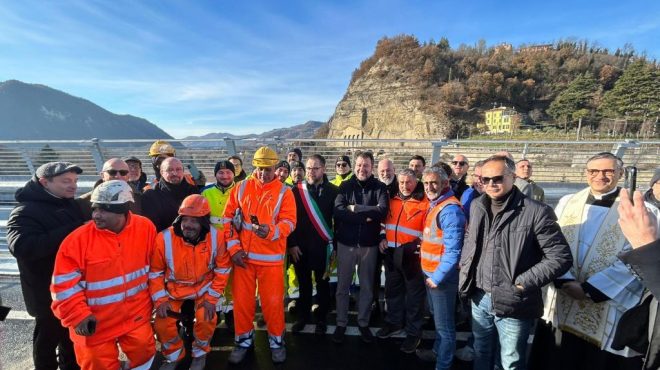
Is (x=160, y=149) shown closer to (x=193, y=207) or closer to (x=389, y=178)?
(x=193, y=207)

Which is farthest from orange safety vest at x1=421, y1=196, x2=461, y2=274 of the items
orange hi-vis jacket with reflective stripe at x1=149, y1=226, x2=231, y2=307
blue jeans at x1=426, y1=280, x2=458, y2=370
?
orange hi-vis jacket with reflective stripe at x1=149, y1=226, x2=231, y2=307

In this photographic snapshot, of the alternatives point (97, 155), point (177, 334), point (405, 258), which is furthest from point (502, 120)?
point (177, 334)

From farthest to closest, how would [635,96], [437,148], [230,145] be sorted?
[635,96] < [230,145] < [437,148]

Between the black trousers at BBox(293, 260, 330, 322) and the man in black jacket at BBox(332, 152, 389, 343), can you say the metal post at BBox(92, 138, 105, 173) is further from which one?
the man in black jacket at BBox(332, 152, 389, 343)

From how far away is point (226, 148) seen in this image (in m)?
5.94

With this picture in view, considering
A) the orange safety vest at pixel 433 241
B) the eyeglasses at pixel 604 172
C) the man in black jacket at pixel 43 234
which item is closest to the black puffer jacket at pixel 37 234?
the man in black jacket at pixel 43 234

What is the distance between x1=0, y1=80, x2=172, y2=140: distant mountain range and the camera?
149 m

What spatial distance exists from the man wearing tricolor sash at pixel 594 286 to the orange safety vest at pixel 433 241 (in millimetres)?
882

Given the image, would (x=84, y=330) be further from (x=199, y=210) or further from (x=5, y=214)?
(x=5, y=214)

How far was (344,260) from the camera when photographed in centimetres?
347

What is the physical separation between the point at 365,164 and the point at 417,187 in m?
0.63

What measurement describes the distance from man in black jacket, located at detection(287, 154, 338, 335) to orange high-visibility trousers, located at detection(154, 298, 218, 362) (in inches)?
42.1

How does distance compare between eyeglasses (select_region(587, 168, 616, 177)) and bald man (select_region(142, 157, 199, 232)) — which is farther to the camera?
bald man (select_region(142, 157, 199, 232))

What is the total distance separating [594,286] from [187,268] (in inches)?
129
